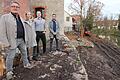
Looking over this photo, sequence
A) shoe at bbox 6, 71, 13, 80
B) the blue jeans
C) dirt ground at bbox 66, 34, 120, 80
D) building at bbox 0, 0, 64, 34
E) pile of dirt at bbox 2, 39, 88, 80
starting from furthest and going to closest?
1. building at bbox 0, 0, 64, 34
2. dirt ground at bbox 66, 34, 120, 80
3. pile of dirt at bbox 2, 39, 88, 80
4. the blue jeans
5. shoe at bbox 6, 71, 13, 80

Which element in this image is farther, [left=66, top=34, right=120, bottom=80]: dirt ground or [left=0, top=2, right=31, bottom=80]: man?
[left=66, top=34, right=120, bottom=80]: dirt ground

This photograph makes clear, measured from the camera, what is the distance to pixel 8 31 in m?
7.43

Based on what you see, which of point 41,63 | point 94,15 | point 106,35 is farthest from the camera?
point 106,35

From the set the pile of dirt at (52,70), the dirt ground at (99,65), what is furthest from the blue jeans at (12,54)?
the dirt ground at (99,65)

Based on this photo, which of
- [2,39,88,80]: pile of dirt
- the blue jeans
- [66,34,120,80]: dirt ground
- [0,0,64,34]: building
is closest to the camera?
the blue jeans

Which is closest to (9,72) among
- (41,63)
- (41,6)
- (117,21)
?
(41,63)

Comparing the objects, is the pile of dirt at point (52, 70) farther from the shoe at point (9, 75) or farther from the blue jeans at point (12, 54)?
the blue jeans at point (12, 54)

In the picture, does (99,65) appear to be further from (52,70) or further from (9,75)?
(9,75)

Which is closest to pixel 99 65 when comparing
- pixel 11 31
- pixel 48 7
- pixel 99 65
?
pixel 99 65

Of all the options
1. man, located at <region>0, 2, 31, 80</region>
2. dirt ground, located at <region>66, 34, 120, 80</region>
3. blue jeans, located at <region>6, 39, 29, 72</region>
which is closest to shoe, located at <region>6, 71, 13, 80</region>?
man, located at <region>0, 2, 31, 80</region>

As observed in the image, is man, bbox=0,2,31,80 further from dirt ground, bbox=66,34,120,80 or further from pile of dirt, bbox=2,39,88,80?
dirt ground, bbox=66,34,120,80

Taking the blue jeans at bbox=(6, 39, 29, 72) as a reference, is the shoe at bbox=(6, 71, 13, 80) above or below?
below

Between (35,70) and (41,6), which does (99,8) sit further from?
(35,70)

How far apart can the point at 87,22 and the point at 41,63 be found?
1170 inches
